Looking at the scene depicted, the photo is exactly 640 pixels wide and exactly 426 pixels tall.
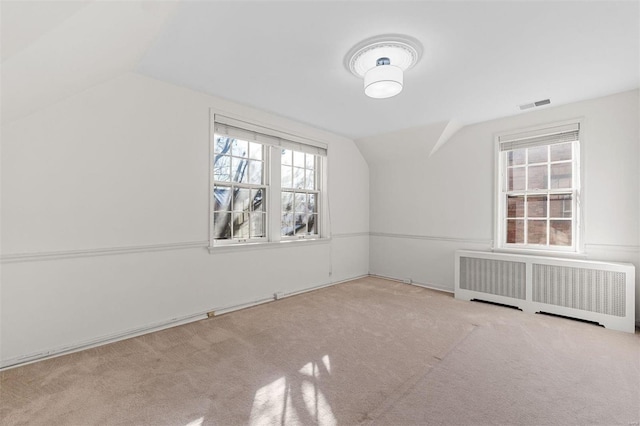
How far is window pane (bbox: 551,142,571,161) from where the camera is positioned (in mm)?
3355

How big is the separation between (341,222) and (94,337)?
132 inches

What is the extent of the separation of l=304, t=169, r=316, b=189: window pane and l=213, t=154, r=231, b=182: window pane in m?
1.30

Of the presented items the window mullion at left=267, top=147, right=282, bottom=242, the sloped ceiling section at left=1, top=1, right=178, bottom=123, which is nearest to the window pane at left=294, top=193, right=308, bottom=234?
the window mullion at left=267, top=147, right=282, bottom=242

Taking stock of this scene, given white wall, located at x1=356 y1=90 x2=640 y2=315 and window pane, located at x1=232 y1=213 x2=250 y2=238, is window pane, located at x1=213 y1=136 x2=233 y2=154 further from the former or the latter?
white wall, located at x1=356 y1=90 x2=640 y2=315

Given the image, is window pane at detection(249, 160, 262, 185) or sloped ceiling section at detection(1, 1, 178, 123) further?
window pane at detection(249, 160, 262, 185)

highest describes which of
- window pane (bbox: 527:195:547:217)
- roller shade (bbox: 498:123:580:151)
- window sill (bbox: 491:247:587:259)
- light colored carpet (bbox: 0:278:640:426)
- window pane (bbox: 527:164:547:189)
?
roller shade (bbox: 498:123:580:151)

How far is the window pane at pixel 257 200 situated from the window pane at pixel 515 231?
335 centimetres

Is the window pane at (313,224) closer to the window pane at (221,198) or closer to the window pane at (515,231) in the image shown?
the window pane at (221,198)

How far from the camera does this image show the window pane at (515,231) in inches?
145

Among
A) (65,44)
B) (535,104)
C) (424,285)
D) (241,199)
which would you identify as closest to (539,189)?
(535,104)

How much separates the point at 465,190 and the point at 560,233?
3.90 ft

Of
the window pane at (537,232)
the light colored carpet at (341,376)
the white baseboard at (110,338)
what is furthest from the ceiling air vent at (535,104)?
the white baseboard at (110,338)

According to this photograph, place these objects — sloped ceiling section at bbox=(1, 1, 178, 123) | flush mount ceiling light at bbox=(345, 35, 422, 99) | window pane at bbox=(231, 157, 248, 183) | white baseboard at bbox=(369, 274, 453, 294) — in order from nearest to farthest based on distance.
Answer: sloped ceiling section at bbox=(1, 1, 178, 123) < flush mount ceiling light at bbox=(345, 35, 422, 99) < window pane at bbox=(231, 157, 248, 183) < white baseboard at bbox=(369, 274, 453, 294)

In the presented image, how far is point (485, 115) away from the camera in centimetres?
361
